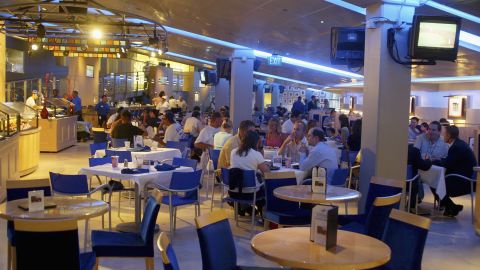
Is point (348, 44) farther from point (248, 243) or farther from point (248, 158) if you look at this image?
point (248, 243)

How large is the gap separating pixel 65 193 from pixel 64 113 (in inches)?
417

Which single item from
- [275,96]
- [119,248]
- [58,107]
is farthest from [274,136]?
[275,96]

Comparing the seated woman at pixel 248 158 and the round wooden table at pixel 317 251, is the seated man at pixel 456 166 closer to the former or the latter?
the seated woman at pixel 248 158

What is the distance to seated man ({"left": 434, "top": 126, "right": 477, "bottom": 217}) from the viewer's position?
24.5 ft

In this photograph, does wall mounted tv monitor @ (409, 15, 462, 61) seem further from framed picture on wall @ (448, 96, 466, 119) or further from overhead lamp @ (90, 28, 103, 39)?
framed picture on wall @ (448, 96, 466, 119)

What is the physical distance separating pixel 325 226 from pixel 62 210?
78.7 inches

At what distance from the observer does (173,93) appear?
29.1 meters

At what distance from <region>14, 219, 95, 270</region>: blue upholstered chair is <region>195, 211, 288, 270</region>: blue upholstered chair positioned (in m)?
0.76

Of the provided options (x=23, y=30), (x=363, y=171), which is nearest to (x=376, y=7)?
(x=363, y=171)

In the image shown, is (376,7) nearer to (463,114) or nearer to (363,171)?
(363,171)

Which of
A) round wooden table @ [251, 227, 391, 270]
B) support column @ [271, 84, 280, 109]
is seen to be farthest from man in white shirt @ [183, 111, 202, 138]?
support column @ [271, 84, 280, 109]

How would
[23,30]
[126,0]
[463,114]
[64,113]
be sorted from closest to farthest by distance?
[126,0] → [23,30] → [64,113] → [463,114]

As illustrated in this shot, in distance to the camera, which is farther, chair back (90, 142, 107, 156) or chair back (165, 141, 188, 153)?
chair back (165, 141, 188, 153)

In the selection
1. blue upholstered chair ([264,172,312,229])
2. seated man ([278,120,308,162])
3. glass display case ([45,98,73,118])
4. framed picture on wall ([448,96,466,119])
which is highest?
framed picture on wall ([448,96,466,119])
